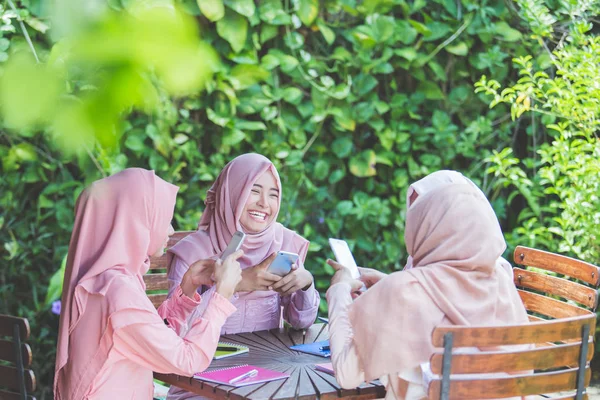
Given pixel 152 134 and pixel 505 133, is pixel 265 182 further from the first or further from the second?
pixel 505 133

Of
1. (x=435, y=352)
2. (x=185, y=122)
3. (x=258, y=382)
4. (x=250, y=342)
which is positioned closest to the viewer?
(x=435, y=352)

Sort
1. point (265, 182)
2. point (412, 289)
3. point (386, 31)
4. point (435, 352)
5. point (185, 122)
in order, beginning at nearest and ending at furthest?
point (435, 352)
point (412, 289)
point (265, 182)
point (185, 122)
point (386, 31)

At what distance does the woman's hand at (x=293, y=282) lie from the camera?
2936mm

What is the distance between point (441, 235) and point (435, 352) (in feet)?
1.30

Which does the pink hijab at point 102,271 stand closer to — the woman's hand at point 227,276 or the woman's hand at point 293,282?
the woman's hand at point 227,276

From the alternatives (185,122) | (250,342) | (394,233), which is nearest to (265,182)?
(250,342)

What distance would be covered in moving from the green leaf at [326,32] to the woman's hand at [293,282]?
2347 millimetres

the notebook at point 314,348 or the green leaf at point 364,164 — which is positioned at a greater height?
the notebook at point 314,348

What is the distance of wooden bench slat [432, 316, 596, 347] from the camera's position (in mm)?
1873

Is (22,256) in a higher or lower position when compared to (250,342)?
lower

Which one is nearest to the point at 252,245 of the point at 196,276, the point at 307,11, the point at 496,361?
the point at 196,276

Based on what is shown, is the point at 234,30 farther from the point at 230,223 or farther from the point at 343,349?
the point at 343,349

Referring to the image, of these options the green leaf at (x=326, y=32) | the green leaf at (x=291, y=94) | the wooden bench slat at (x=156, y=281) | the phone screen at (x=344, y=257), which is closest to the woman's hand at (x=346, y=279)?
the phone screen at (x=344, y=257)

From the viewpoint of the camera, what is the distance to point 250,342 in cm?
279
